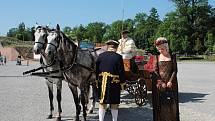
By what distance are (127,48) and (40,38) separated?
298cm

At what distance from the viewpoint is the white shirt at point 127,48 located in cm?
1229

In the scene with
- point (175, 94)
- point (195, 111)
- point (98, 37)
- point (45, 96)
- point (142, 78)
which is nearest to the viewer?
point (175, 94)

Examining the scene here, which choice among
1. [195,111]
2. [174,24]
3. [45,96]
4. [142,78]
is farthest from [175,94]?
[174,24]

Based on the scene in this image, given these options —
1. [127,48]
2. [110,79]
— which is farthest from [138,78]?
[110,79]

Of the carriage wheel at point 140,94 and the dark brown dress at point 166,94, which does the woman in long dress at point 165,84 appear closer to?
the dark brown dress at point 166,94

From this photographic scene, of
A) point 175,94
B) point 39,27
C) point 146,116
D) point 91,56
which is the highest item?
point 39,27

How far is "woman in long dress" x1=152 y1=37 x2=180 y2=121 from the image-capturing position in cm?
838

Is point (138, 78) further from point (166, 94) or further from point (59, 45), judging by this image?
point (166, 94)

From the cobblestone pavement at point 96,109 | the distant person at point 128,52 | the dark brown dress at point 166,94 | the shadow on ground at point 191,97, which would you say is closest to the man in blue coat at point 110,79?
the dark brown dress at point 166,94

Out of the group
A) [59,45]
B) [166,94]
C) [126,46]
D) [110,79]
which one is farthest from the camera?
[126,46]

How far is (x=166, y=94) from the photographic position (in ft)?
28.2

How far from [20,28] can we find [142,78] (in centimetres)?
13144

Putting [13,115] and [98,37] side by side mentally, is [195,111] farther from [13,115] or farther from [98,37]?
[98,37]

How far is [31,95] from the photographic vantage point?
54.9 feet
